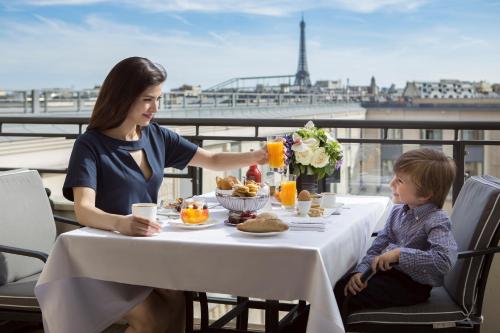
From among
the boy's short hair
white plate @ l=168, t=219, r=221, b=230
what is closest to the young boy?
the boy's short hair

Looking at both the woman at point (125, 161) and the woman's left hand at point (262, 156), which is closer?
the woman at point (125, 161)

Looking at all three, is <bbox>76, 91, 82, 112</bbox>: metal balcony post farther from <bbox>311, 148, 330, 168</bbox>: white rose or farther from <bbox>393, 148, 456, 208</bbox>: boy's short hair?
<bbox>393, 148, 456, 208</bbox>: boy's short hair

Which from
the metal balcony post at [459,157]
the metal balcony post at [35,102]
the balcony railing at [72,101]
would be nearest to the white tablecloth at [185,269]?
the metal balcony post at [459,157]

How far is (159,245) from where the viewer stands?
2.03 meters

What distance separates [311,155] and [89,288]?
0.97 meters

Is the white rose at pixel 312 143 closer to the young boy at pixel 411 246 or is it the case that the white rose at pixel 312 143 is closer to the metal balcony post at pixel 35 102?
the young boy at pixel 411 246

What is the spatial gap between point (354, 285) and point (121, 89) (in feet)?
3.26

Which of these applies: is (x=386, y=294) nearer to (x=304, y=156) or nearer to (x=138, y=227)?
(x=304, y=156)

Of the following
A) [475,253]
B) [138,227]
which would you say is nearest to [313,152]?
[475,253]

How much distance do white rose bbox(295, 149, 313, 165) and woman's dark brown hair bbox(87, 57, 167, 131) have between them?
61 centimetres

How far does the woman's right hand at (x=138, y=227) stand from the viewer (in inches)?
81.7

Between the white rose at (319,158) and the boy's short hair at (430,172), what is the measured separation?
39cm

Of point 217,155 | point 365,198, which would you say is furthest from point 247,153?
point 365,198

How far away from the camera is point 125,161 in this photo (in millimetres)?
2471
